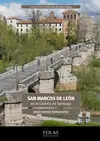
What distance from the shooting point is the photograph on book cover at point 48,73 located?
4.26m

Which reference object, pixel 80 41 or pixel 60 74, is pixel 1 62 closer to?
pixel 60 74

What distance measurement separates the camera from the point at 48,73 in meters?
20.9

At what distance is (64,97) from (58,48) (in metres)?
35.3

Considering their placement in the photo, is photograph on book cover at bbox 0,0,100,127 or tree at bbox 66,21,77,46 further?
tree at bbox 66,21,77,46

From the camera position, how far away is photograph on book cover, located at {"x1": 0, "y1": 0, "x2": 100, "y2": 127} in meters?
4.26

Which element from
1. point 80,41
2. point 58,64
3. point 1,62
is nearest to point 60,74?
point 58,64
